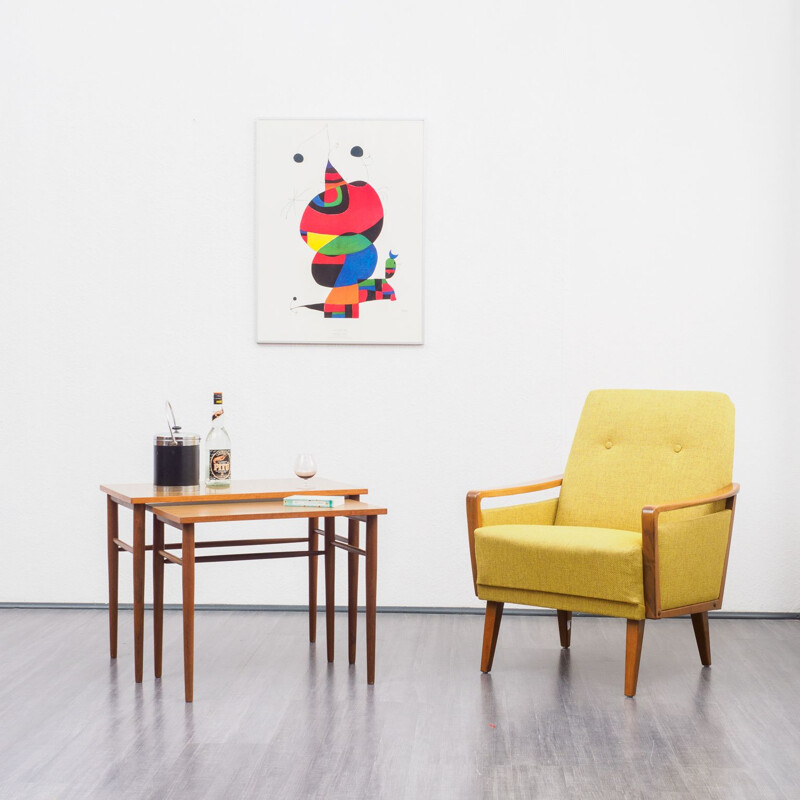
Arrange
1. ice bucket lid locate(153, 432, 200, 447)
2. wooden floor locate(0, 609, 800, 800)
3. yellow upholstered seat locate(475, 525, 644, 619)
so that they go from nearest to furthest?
wooden floor locate(0, 609, 800, 800)
yellow upholstered seat locate(475, 525, 644, 619)
ice bucket lid locate(153, 432, 200, 447)

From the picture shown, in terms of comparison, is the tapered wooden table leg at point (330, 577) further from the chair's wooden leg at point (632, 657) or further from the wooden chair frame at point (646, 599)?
the chair's wooden leg at point (632, 657)

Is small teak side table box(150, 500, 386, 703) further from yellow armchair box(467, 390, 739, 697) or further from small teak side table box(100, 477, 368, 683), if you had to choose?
yellow armchair box(467, 390, 739, 697)

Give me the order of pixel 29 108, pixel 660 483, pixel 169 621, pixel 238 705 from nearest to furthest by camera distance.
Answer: pixel 238 705 → pixel 660 483 → pixel 169 621 → pixel 29 108

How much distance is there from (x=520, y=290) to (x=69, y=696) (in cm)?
229

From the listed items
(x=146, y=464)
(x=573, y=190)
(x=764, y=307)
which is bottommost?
(x=146, y=464)

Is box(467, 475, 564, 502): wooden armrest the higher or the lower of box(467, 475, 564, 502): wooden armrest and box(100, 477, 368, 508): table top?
the lower

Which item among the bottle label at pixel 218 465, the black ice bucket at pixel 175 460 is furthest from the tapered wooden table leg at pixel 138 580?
the bottle label at pixel 218 465

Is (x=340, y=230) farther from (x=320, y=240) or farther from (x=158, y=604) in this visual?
(x=158, y=604)

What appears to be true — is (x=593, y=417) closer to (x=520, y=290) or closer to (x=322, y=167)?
(x=520, y=290)

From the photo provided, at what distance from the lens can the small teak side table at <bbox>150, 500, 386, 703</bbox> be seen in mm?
2734

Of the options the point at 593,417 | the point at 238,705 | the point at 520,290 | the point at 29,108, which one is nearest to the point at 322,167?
the point at 520,290

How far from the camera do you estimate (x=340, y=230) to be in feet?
13.2

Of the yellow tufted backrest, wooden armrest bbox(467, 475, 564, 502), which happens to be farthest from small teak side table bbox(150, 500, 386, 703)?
the yellow tufted backrest

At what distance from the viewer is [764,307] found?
13.0 ft
